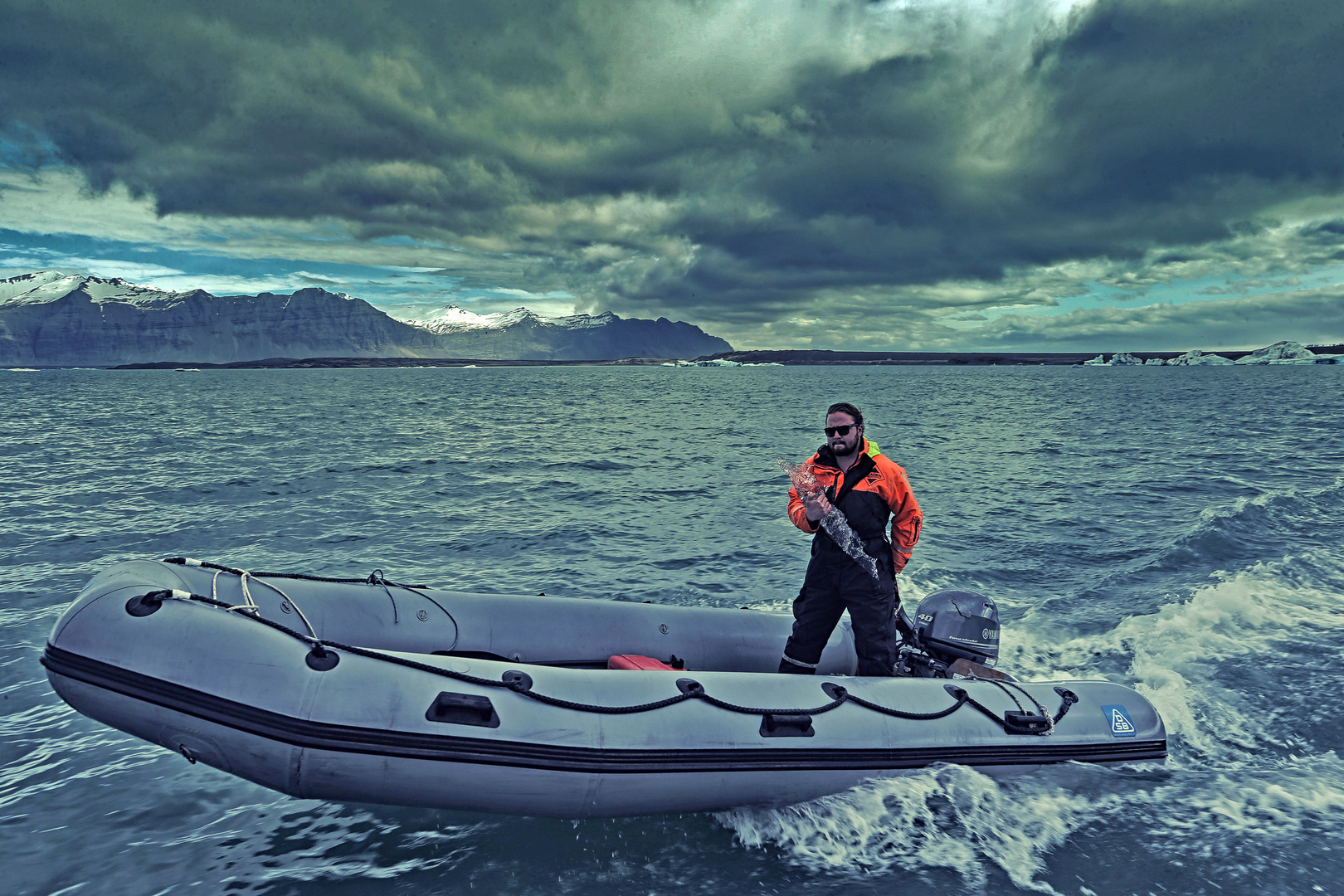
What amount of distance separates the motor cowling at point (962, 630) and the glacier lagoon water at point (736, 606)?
806 millimetres

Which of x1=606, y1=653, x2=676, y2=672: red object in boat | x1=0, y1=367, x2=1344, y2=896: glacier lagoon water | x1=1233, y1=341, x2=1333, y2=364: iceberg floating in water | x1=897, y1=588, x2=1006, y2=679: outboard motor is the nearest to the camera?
x1=0, y1=367, x2=1344, y2=896: glacier lagoon water

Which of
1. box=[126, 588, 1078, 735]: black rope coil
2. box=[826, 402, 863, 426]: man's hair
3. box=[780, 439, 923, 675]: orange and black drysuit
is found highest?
box=[826, 402, 863, 426]: man's hair

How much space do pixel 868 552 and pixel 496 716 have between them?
6.90ft

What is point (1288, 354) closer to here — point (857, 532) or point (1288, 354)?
point (1288, 354)

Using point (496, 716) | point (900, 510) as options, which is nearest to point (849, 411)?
point (900, 510)

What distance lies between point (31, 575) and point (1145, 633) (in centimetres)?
1025

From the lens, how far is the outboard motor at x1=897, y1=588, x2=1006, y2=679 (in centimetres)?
453

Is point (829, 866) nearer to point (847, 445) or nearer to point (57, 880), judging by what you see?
point (847, 445)

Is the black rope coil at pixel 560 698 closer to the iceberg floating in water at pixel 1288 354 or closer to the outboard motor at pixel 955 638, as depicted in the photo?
the outboard motor at pixel 955 638

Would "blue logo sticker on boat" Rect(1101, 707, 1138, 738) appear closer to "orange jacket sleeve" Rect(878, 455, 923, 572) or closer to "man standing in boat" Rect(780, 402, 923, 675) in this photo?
"man standing in boat" Rect(780, 402, 923, 675)

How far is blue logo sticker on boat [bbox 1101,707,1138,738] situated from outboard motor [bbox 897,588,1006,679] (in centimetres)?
67

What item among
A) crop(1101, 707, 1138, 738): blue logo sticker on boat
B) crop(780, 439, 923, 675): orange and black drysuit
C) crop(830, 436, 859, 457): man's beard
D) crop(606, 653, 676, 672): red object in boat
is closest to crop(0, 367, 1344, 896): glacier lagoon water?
crop(1101, 707, 1138, 738): blue logo sticker on boat

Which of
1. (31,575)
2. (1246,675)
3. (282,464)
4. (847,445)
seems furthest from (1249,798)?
(282,464)

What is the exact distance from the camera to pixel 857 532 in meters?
3.85
